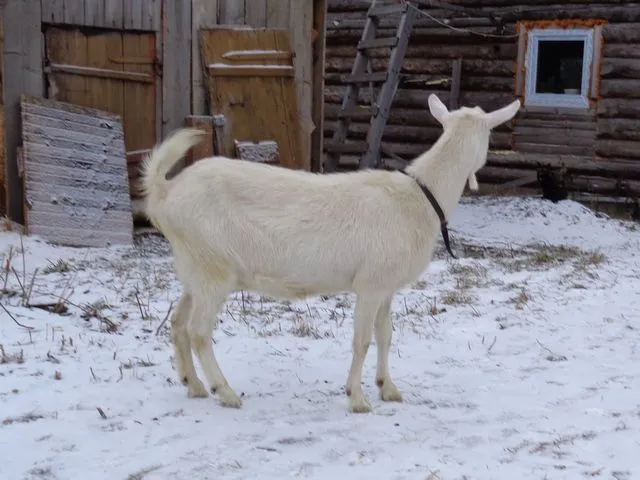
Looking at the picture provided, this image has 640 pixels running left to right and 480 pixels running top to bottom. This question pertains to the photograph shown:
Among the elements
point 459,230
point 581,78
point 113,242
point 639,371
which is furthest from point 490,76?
point 639,371

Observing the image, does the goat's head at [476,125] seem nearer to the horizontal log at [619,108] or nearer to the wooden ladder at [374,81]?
the wooden ladder at [374,81]

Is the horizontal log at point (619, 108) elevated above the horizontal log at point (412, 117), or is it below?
above

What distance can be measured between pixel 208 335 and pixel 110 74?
558cm

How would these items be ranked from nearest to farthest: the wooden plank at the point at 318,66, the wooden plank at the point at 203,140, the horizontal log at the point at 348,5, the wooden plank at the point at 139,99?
1. the wooden plank at the point at 139,99
2. the wooden plank at the point at 203,140
3. the wooden plank at the point at 318,66
4. the horizontal log at the point at 348,5

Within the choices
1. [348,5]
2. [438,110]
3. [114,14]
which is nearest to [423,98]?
[348,5]

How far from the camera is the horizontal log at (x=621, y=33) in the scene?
506 inches

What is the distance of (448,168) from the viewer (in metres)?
4.70

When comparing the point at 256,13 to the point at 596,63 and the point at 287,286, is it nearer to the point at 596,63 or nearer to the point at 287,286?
the point at 596,63

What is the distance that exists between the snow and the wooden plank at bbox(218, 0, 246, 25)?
362 cm

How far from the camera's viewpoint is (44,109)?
28.3ft

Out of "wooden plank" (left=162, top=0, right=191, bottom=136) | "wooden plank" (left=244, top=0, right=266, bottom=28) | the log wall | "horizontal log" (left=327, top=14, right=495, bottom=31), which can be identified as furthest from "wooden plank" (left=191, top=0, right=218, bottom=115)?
"horizontal log" (left=327, top=14, right=495, bottom=31)

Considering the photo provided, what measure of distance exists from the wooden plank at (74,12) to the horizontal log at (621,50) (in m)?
7.92

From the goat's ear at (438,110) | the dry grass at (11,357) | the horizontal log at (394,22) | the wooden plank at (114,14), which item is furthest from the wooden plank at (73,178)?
the horizontal log at (394,22)

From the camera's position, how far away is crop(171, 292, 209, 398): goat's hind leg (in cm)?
455
